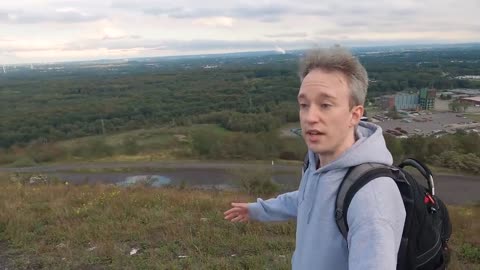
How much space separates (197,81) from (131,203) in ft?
219

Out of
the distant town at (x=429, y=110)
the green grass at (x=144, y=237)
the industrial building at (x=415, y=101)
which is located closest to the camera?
the green grass at (x=144, y=237)

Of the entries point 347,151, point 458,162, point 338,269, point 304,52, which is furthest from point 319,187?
point 458,162

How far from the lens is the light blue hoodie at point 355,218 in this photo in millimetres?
977

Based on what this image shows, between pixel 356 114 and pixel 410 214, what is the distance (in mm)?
311

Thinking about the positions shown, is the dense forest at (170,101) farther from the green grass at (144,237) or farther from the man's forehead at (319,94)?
the man's forehead at (319,94)

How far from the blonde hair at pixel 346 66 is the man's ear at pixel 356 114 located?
0.04 ft

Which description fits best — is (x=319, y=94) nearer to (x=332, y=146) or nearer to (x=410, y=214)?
(x=332, y=146)

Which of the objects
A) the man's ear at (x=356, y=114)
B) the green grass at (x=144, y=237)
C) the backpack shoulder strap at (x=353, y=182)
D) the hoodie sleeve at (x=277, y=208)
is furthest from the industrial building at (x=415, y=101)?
the backpack shoulder strap at (x=353, y=182)

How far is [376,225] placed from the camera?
0.98 metres

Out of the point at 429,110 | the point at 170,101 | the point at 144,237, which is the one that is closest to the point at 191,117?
the point at 170,101

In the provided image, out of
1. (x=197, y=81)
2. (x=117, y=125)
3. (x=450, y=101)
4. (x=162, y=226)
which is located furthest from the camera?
(x=197, y=81)

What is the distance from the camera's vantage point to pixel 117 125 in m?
41.0

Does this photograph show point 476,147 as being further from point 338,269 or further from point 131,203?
point 338,269

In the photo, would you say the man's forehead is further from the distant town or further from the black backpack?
the distant town
